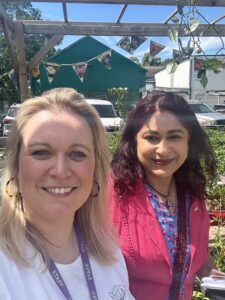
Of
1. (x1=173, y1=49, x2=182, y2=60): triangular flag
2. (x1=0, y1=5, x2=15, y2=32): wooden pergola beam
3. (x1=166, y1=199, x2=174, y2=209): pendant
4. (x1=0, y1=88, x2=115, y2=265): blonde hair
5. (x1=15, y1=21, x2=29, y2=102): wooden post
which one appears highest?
(x1=0, y1=5, x2=15, y2=32): wooden pergola beam

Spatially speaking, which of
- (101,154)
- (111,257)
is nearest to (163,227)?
(111,257)

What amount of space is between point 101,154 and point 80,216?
26cm

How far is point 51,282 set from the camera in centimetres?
127

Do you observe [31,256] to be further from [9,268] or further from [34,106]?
[34,106]

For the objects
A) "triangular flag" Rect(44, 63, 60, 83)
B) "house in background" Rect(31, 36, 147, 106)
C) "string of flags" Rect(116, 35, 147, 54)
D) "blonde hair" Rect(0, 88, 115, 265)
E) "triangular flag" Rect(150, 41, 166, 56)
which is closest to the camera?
"blonde hair" Rect(0, 88, 115, 265)

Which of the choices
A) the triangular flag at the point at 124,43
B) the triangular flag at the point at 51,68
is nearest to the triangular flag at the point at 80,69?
the triangular flag at the point at 51,68

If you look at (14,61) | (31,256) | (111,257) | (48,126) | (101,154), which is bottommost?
(111,257)

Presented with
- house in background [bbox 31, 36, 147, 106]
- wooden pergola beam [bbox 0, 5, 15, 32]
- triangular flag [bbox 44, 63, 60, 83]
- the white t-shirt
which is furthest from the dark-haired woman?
triangular flag [bbox 44, 63, 60, 83]

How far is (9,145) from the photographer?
1.45 meters

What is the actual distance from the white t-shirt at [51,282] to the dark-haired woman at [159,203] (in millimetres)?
323

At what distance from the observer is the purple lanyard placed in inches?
50.3

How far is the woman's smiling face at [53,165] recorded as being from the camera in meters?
1.34

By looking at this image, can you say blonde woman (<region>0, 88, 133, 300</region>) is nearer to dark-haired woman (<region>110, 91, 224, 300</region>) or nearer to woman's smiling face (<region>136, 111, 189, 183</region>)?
dark-haired woman (<region>110, 91, 224, 300</region>)

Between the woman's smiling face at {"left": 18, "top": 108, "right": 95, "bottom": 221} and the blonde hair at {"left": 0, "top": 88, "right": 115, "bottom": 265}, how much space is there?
0.13 feet
